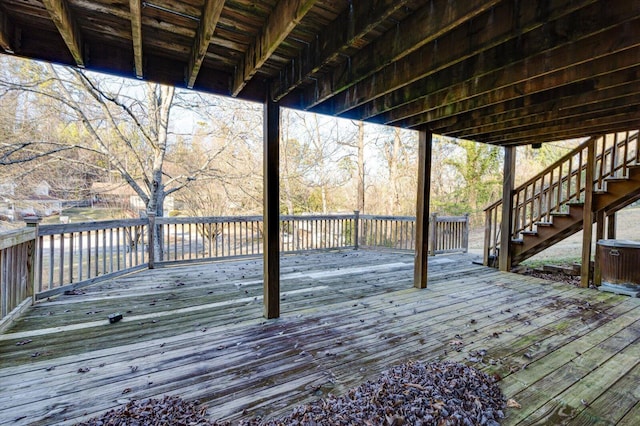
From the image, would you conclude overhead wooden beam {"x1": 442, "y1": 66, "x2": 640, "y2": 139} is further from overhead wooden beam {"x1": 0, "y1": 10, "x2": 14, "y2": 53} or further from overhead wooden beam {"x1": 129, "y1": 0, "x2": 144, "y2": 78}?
overhead wooden beam {"x1": 0, "y1": 10, "x2": 14, "y2": 53}

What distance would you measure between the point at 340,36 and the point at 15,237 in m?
3.89

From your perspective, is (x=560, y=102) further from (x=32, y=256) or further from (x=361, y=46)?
(x=32, y=256)

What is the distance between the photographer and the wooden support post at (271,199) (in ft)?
10.8

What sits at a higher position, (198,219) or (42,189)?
(42,189)

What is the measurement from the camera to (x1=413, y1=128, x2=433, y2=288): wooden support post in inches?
181

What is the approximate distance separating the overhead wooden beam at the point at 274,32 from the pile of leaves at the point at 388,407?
2386 millimetres

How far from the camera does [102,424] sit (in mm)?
1663

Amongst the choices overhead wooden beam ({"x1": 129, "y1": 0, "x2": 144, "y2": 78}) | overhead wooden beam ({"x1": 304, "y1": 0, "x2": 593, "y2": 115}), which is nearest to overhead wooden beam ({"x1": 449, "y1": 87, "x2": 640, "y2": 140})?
overhead wooden beam ({"x1": 304, "y1": 0, "x2": 593, "y2": 115})

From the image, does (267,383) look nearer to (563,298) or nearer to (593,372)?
(593,372)

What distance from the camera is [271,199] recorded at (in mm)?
3344

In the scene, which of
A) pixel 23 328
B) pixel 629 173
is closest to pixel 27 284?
pixel 23 328

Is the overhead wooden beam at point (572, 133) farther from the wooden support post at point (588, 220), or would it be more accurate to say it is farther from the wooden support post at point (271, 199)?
the wooden support post at point (271, 199)

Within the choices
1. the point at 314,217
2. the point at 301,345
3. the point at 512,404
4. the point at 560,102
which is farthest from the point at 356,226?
the point at 512,404

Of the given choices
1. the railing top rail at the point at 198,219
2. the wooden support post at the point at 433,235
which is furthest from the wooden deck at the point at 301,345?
the wooden support post at the point at 433,235
